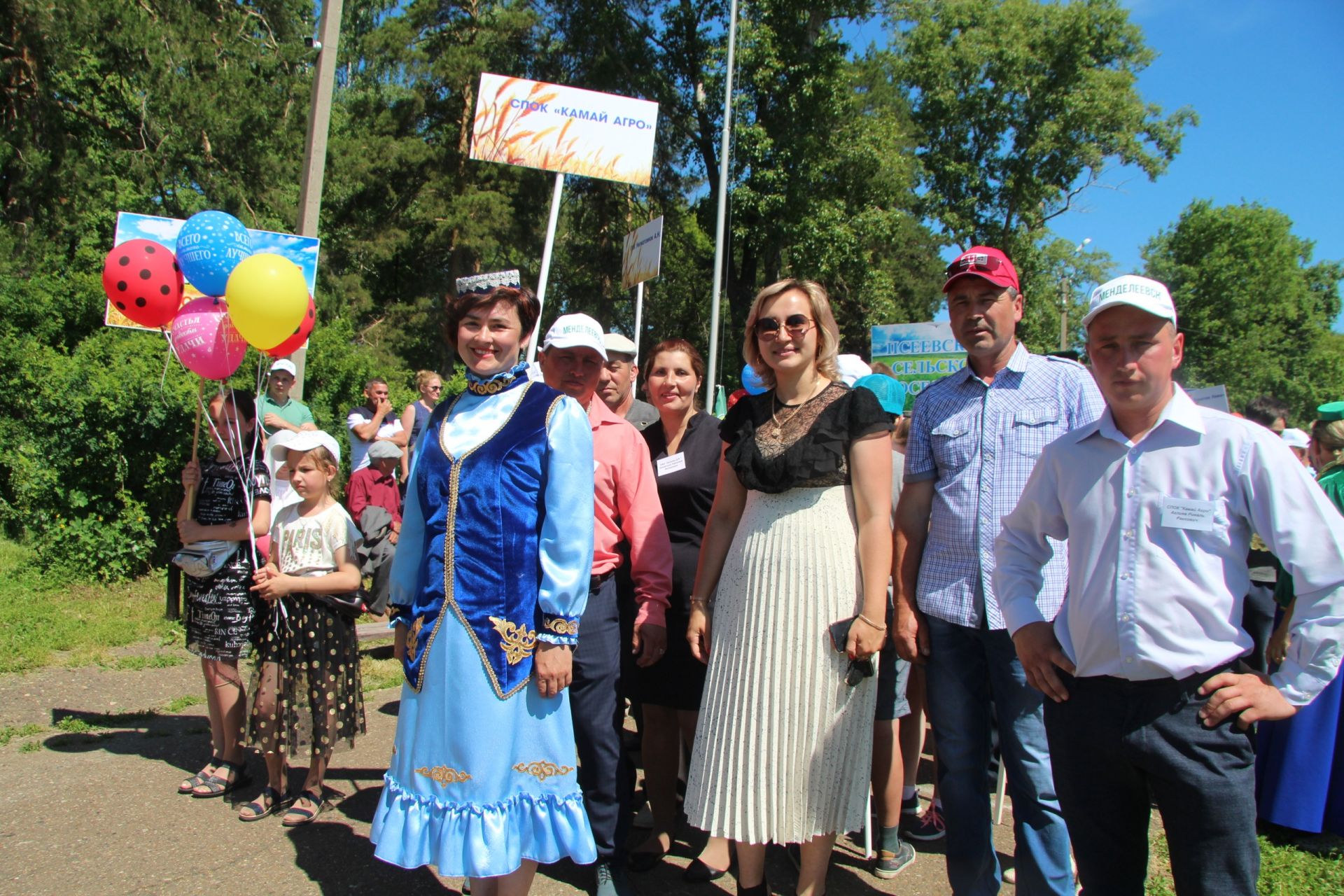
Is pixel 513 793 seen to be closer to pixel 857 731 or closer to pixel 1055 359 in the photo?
pixel 857 731

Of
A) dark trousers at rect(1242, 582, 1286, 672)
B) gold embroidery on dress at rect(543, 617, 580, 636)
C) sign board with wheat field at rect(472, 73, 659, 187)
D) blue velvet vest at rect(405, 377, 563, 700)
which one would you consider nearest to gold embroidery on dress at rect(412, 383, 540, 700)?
blue velvet vest at rect(405, 377, 563, 700)

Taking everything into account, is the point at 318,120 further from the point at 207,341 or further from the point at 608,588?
the point at 608,588

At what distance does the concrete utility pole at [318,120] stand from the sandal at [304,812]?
4.77 metres

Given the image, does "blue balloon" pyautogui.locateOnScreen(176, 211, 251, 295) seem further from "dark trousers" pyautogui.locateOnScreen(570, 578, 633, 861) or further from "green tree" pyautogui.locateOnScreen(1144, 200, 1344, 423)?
"green tree" pyautogui.locateOnScreen(1144, 200, 1344, 423)

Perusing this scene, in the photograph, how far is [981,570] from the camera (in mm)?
2746

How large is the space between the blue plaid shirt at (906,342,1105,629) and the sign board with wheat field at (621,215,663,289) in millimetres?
9215

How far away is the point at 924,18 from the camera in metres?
27.7

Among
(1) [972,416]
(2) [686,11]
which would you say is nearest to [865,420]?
(1) [972,416]

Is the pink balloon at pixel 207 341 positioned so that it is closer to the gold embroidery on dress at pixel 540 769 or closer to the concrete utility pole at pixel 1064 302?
the gold embroidery on dress at pixel 540 769

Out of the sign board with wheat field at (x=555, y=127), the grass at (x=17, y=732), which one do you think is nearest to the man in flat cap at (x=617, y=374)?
the grass at (x=17, y=732)

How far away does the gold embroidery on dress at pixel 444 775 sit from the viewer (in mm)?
2555

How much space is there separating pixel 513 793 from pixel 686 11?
81.4ft

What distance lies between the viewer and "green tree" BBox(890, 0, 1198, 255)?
90.6 ft

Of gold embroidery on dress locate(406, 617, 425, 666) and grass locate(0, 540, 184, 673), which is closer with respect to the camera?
gold embroidery on dress locate(406, 617, 425, 666)
